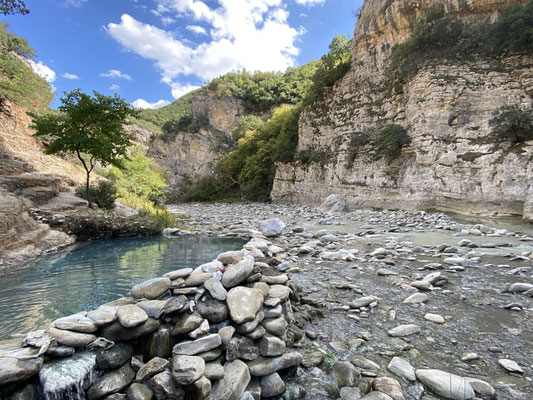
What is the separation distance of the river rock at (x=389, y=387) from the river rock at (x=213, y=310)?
135cm

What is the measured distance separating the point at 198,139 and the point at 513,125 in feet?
147

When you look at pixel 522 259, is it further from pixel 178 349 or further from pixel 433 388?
pixel 178 349

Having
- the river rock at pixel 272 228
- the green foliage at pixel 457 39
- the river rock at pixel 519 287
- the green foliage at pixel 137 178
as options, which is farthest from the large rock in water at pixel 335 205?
the green foliage at pixel 137 178

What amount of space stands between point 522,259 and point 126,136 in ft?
50.3

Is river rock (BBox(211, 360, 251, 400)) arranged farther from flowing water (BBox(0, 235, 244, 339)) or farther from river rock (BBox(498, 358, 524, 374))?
flowing water (BBox(0, 235, 244, 339))

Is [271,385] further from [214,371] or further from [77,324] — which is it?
[77,324]

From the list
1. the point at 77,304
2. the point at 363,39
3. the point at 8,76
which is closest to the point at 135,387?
the point at 77,304

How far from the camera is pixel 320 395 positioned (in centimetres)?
201

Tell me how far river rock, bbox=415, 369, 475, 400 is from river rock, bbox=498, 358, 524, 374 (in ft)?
1.61

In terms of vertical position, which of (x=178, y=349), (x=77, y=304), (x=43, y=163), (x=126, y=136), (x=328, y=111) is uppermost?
(x=328, y=111)

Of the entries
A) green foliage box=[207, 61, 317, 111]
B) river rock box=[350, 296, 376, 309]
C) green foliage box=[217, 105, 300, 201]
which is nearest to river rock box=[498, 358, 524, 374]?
river rock box=[350, 296, 376, 309]

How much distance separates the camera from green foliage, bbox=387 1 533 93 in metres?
12.0

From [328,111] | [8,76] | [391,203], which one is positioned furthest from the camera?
[328,111]

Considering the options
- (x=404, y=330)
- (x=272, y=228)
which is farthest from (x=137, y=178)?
(x=404, y=330)
